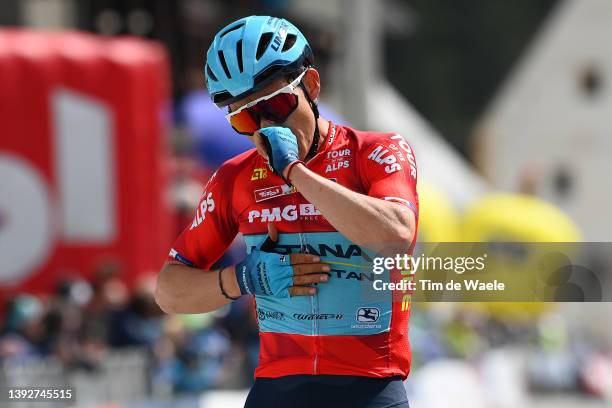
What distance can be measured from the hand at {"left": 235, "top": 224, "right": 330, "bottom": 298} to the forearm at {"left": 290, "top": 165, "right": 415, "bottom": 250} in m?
0.20

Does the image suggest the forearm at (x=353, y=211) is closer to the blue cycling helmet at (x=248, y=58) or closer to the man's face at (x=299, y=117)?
the man's face at (x=299, y=117)

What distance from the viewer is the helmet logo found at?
3.35 metres

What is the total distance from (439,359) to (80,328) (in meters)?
3.43

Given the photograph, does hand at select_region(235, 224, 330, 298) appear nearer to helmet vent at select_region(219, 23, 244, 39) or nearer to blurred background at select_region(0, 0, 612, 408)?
helmet vent at select_region(219, 23, 244, 39)

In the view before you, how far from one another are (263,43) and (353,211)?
1.80ft

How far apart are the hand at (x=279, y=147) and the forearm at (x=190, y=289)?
0.40 m

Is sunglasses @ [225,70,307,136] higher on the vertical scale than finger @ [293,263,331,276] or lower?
higher

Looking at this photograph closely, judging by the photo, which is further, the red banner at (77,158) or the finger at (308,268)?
the red banner at (77,158)

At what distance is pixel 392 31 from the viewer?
85.5 feet

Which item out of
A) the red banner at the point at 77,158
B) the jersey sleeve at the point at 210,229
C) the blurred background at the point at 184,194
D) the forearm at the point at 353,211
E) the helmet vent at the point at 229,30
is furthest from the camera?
the red banner at the point at 77,158

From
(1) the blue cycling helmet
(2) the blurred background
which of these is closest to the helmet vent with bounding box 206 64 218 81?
(1) the blue cycling helmet

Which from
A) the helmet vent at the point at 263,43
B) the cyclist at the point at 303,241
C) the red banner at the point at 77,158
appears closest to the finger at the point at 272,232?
the cyclist at the point at 303,241

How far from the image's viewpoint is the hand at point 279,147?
321cm

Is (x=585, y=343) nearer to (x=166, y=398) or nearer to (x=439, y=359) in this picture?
(x=439, y=359)
